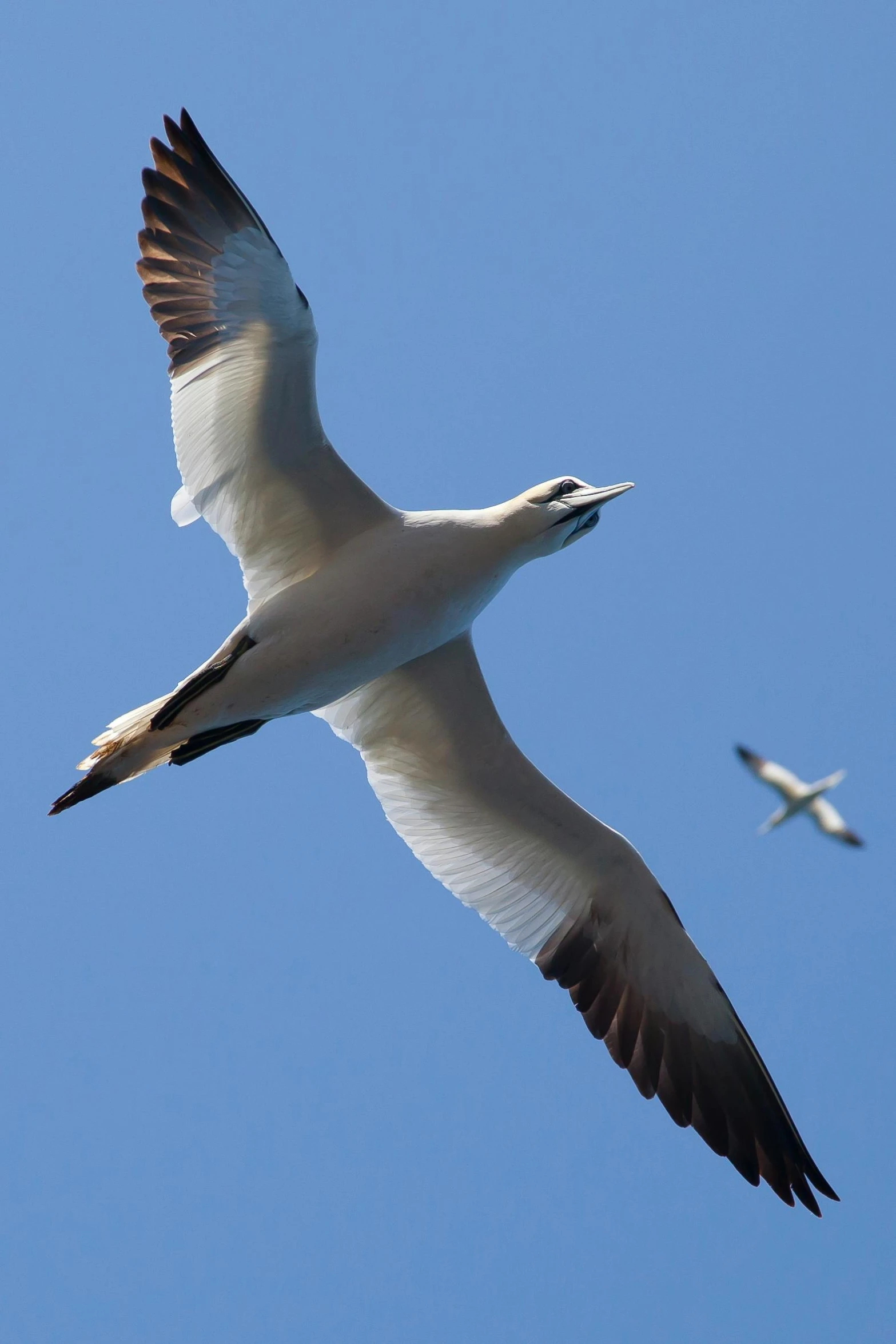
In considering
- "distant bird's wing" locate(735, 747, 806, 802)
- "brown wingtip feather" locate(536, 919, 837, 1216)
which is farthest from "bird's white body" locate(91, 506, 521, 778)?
"distant bird's wing" locate(735, 747, 806, 802)

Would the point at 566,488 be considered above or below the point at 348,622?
above

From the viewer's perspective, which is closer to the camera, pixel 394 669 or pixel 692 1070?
pixel 394 669

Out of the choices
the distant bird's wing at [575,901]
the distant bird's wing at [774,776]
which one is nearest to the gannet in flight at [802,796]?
the distant bird's wing at [774,776]

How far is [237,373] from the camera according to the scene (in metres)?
8.78

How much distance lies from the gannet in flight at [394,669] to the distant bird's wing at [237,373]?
0.5 inches

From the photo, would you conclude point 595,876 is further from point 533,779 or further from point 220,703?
point 220,703

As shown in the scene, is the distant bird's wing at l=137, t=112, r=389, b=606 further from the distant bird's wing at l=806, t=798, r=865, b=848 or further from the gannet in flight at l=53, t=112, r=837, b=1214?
the distant bird's wing at l=806, t=798, r=865, b=848

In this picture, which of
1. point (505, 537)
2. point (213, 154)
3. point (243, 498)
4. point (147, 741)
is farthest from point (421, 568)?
point (213, 154)

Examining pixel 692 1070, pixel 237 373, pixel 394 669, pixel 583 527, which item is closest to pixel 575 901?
pixel 692 1070

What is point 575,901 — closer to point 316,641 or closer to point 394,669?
point 394,669

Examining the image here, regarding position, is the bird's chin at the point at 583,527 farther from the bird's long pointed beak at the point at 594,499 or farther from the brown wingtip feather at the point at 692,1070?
the brown wingtip feather at the point at 692,1070

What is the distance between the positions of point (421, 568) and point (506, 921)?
2352 mm

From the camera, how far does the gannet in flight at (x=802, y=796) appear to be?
16094mm

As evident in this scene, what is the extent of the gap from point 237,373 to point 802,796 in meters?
9.13
